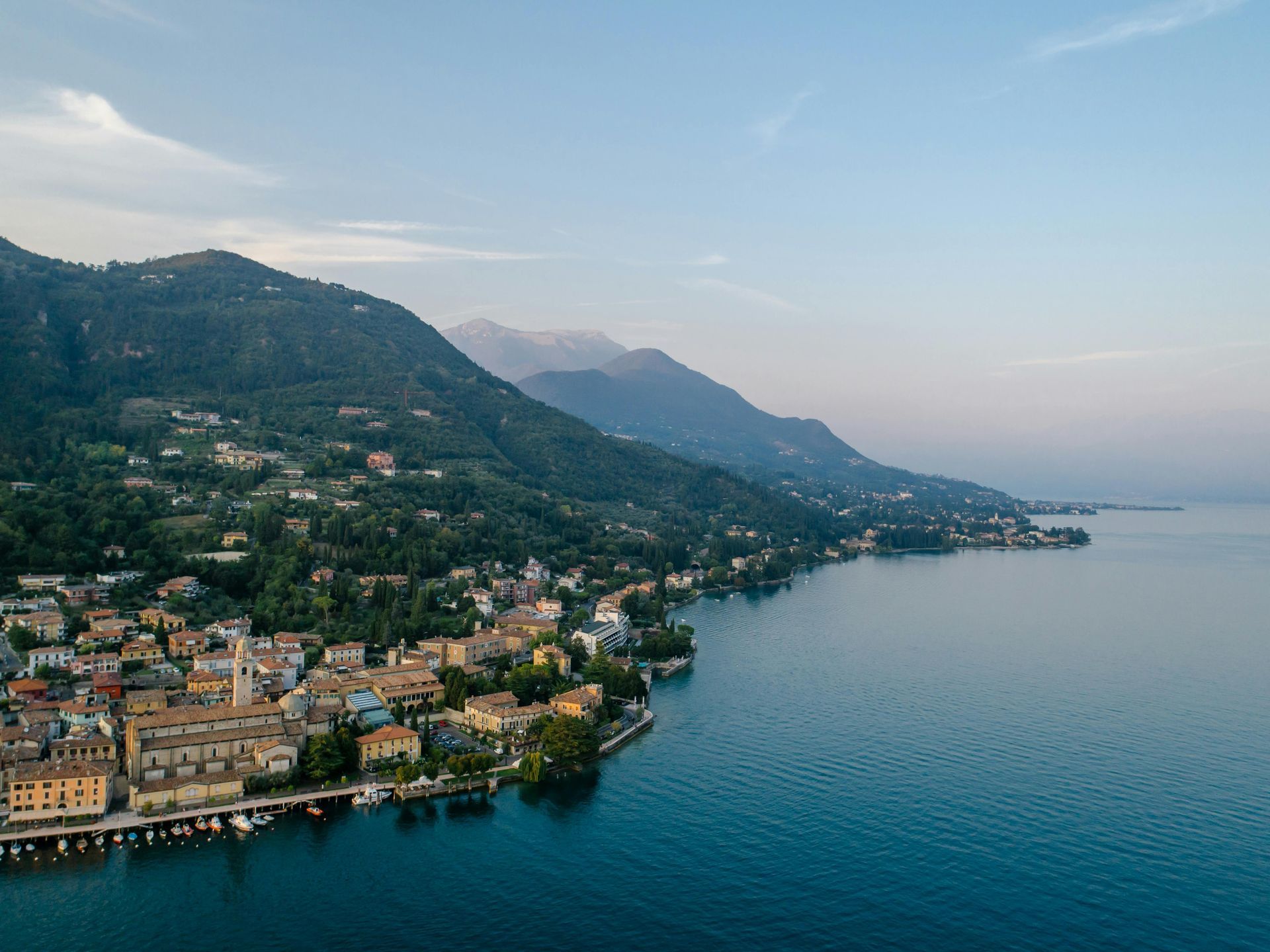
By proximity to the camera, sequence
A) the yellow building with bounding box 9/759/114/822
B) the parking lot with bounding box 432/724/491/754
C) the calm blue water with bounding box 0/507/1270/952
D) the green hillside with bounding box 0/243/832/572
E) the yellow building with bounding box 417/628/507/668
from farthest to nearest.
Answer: the green hillside with bounding box 0/243/832/572
the yellow building with bounding box 417/628/507/668
the parking lot with bounding box 432/724/491/754
the yellow building with bounding box 9/759/114/822
the calm blue water with bounding box 0/507/1270/952

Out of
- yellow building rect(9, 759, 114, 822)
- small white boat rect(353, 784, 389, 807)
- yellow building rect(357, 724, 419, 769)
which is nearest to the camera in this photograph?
yellow building rect(9, 759, 114, 822)

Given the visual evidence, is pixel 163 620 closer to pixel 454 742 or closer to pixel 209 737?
pixel 209 737

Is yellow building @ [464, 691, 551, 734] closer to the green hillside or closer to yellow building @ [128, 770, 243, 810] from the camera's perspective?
yellow building @ [128, 770, 243, 810]

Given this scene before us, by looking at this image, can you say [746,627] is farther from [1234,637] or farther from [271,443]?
[271,443]

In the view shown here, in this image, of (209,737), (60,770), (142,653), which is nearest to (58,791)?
(60,770)

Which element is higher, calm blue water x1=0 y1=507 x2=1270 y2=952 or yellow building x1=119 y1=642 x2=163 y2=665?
yellow building x1=119 y1=642 x2=163 y2=665

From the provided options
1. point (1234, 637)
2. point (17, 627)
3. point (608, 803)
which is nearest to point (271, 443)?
point (17, 627)

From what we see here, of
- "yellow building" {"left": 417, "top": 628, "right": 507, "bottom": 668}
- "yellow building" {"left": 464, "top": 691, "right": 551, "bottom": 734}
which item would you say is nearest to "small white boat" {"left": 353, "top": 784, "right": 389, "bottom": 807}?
"yellow building" {"left": 464, "top": 691, "right": 551, "bottom": 734}
